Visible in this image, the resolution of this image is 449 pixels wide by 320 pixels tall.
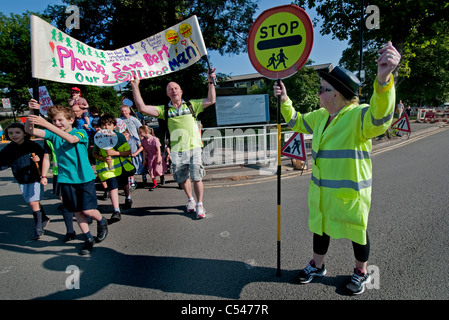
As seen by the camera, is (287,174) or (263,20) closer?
(263,20)

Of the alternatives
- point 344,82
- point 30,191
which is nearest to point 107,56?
point 30,191

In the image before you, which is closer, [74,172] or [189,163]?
[74,172]

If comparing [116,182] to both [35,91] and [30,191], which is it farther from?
[35,91]

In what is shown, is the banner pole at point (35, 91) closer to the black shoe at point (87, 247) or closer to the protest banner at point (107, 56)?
the protest banner at point (107, 56)

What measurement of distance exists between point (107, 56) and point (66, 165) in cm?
156

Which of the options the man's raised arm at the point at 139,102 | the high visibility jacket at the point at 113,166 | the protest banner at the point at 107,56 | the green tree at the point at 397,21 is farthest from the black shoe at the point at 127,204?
the green tree at the point at 397,21

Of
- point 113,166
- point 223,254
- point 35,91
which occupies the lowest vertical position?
point 223,254

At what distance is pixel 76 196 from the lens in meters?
2.93

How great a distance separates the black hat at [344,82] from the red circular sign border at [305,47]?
28 cm

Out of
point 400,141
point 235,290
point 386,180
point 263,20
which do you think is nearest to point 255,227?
point 235,290

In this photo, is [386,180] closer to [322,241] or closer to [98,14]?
[322,241]

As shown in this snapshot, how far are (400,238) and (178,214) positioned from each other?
3.14 meters

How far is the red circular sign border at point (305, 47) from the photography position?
1.98 m

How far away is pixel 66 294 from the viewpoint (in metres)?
2.21
